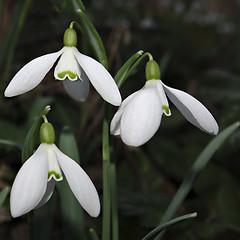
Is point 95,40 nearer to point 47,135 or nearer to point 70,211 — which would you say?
point 47,135

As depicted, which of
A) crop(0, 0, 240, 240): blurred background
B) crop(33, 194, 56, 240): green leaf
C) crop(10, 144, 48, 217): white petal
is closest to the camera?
crop(10, 144, 48, 217): white petal

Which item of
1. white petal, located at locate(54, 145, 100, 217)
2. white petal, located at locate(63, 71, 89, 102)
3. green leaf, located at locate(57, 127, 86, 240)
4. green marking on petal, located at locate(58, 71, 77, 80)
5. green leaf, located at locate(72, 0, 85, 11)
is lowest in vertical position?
green leaf, located at locate(57, 127, 86, 240)

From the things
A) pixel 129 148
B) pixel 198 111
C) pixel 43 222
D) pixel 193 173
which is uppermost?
pixel 198 111

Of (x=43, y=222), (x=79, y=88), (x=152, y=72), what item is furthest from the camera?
(x=43, y=222)

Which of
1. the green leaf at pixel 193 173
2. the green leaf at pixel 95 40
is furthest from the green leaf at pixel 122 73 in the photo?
the green leaf at pixel 193 173

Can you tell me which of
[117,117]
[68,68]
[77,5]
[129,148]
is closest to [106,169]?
[117,117]

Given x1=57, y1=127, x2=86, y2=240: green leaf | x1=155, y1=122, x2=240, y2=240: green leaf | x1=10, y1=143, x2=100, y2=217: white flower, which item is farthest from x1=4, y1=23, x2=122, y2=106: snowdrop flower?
x1=155, y1=122, x2=240, y2=240: green leaf

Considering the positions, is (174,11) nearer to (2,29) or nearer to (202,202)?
(2,29)

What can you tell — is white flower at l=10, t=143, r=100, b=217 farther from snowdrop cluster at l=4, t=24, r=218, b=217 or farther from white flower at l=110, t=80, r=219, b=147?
white flower at l=110, t=80, r=219, b=147

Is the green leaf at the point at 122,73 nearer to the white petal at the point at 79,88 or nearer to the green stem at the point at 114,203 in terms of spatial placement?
the white petal at the point at 79,88
